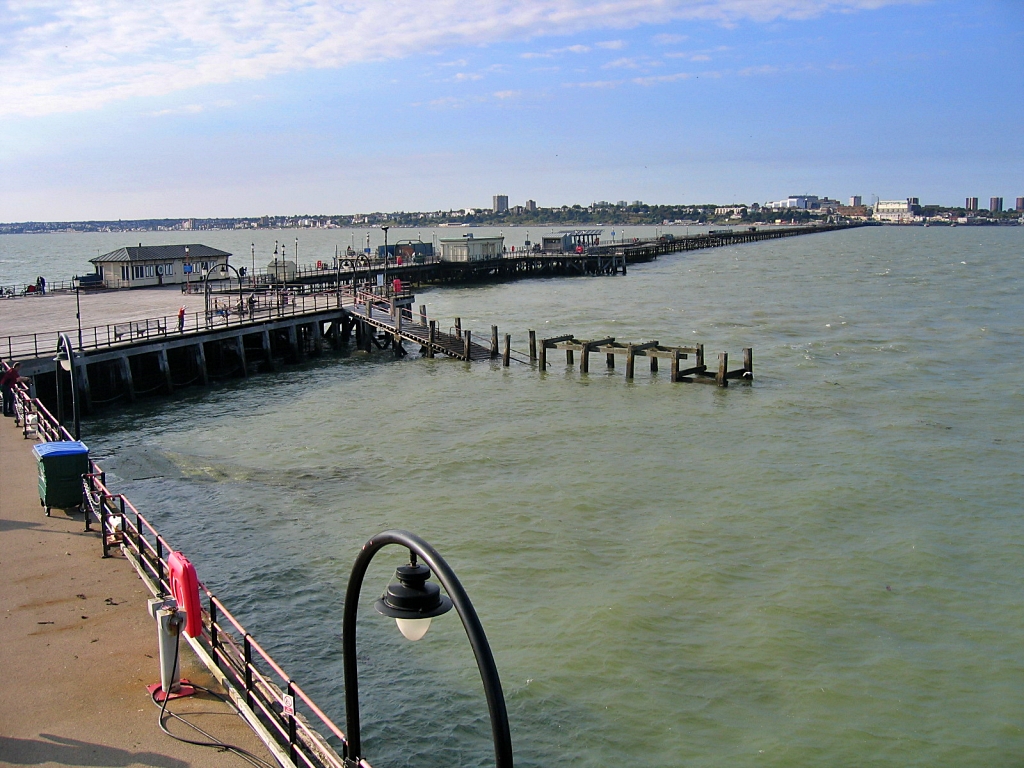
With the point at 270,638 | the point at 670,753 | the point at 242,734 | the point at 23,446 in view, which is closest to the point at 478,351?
the point at 23,446

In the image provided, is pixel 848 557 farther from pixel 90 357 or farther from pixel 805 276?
pixel 805 276

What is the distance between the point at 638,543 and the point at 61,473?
1086 centimetres

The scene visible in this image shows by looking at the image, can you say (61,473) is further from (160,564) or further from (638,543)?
(638,543)

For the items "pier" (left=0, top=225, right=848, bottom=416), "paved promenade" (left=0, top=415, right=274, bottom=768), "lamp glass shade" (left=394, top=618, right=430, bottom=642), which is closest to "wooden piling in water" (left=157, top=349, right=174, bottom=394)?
"pier" (left=0, top=225, right=848, bottom=416)

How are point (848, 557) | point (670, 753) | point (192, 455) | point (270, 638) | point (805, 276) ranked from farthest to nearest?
point (805, 276), point (192, 455), point (848, 557), point (270, 638), point (670, 753)

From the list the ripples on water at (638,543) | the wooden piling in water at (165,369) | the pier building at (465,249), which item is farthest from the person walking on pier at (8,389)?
the pier building at (465,249)

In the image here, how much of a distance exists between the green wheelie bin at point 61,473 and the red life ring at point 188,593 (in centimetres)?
574

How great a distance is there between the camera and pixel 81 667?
10.3 m

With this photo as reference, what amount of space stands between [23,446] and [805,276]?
301ft

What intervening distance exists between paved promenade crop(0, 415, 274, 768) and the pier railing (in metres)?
0.18

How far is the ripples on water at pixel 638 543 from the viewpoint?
42.6 ft

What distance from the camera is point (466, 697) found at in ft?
44.1

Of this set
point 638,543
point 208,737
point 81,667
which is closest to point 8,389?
point 81,667

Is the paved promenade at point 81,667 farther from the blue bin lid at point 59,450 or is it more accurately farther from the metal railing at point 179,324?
the metal railing at point 179,324
